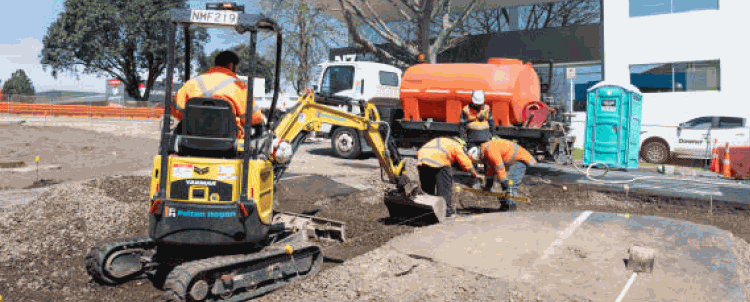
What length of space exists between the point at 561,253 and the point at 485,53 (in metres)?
20.5

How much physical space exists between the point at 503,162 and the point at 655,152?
34.1 feet

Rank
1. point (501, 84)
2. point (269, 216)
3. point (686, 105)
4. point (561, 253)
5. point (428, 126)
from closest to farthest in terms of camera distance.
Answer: point (269, 216) < point (561, 253) < point (501, 84) < point (428, 126) < point (686, 105)

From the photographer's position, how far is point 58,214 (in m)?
7.37

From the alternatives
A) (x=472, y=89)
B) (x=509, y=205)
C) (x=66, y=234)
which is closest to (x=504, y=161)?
(x=509, y=205)

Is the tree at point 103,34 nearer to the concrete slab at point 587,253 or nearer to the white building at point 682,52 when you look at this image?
the white building at point 682,52

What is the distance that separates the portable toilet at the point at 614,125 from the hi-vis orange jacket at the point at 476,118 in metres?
5.65

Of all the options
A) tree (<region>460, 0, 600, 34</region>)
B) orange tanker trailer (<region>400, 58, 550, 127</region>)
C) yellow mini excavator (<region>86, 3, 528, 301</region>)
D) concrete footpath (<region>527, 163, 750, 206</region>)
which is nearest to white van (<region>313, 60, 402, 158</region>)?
orange tanker trailer (<region>400, 58, 550, 127</region>)

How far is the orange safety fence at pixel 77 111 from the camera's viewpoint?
96.3ft

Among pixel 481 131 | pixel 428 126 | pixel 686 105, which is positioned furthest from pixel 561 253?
pixel 686 105

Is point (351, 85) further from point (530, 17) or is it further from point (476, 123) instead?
point (530, 17)

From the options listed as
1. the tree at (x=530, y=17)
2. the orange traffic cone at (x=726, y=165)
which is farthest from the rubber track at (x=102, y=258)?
the tree at (x=530, y=17)

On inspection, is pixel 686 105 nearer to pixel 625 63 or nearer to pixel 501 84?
pixel 625 63

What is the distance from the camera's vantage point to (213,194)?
179 inches

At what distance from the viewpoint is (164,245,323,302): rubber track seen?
4.16 metres
